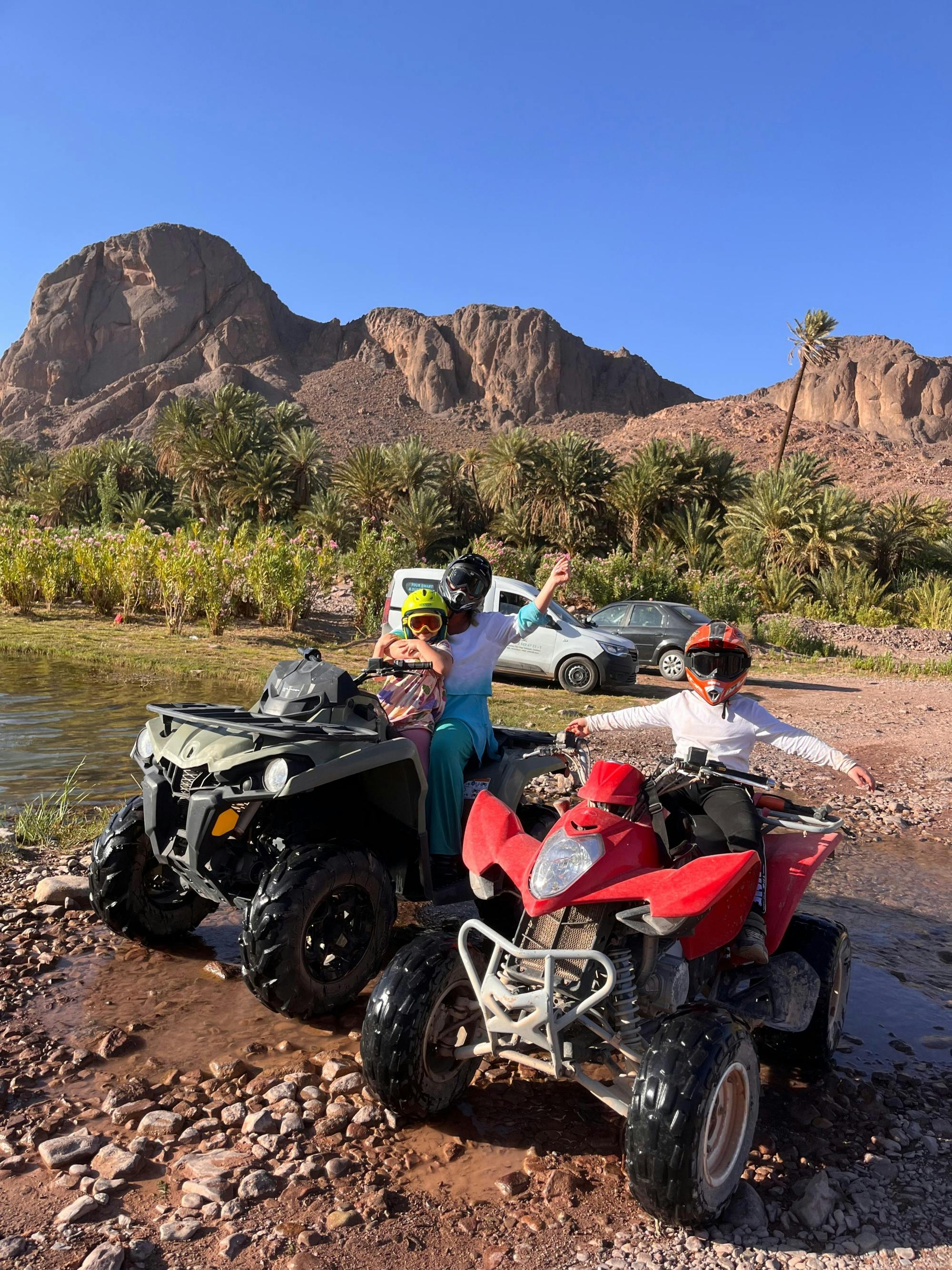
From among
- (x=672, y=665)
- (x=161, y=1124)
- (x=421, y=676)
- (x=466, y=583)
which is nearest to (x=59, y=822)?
(x=421, y=676)

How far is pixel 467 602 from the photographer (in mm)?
4848

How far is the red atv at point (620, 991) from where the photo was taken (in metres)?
2.73

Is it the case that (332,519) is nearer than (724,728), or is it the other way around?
(724,728)

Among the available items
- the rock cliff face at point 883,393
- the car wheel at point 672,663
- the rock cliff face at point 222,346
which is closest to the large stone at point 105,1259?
the car wheel at point 672,663

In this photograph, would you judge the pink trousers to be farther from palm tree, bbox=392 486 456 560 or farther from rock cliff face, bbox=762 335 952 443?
rock cliff face, bbox=762 335 952 443

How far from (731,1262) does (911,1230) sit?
0.61 metres

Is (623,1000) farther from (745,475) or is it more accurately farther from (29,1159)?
(745,475)

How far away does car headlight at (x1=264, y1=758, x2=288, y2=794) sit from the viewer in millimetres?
3701

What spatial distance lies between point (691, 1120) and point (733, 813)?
4.23ft

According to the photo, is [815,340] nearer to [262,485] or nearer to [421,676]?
[262,485]

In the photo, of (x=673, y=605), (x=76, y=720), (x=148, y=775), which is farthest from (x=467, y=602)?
(x=673, y=605)

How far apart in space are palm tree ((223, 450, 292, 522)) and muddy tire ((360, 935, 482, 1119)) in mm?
33614

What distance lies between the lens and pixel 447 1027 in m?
3.25

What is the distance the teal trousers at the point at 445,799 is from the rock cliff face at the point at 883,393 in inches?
4790
